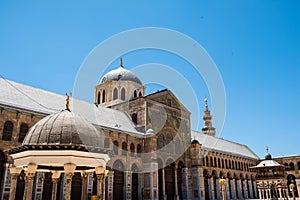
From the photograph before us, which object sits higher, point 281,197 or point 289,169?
point 289,169

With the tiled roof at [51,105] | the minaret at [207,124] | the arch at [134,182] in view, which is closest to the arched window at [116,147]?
the tiled roof at [51,105]

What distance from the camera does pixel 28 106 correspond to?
24.0 metres

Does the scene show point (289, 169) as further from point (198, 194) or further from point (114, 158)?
point (114, 158)

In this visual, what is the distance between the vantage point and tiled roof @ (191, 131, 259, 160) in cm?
4806

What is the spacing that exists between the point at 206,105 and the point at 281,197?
120 feet

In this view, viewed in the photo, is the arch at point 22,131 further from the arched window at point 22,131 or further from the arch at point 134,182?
the arch at point 134,182

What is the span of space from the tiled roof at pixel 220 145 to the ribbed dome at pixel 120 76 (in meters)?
14.0

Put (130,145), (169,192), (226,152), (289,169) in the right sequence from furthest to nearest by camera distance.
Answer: (289,169)
(226,152)
(169,192)
(130,145)

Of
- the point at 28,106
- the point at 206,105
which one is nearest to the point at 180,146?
the point at 28,106

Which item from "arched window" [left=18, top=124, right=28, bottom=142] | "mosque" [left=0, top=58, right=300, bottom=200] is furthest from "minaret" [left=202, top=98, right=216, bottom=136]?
"arched window" [left=18, top=124, right=28, bottom=142]

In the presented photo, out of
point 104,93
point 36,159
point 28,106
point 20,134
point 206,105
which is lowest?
point 36,159

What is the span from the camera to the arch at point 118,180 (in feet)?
93.2

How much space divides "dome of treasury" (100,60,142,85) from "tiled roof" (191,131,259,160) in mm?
13993

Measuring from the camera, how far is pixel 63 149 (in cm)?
1079
